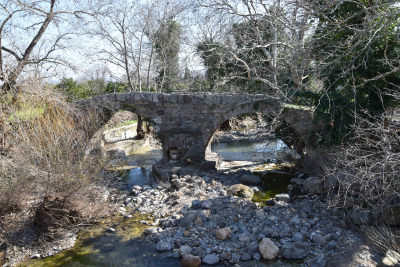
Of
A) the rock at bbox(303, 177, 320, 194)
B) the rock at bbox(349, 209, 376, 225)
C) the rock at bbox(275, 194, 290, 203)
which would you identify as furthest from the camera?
the rock at bbox(303, 177, 320, 194)

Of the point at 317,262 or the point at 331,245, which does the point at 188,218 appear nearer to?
the point at 317,262

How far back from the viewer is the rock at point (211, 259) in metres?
5.48

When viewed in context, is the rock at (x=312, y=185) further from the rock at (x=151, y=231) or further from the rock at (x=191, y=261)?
the rock at (x=151, y=231)

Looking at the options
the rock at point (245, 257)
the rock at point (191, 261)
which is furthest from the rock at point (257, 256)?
the rock at point (191, 261)

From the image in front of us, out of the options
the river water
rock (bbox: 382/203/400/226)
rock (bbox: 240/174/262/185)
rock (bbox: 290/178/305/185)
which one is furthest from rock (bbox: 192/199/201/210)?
rock (bbox: 382/203/400/226)

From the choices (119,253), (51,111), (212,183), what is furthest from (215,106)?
(119,253)

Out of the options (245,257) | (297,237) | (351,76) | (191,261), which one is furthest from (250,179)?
(191,261)

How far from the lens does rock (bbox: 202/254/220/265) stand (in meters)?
5.48

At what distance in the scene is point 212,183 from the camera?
9.21 m

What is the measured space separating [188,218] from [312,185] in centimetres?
343

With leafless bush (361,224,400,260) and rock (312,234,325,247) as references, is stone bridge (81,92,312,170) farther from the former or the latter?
leafless bush (361,224,400,260)

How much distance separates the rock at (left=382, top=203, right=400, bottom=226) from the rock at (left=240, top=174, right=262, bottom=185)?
4166mm

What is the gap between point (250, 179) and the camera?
958 cm

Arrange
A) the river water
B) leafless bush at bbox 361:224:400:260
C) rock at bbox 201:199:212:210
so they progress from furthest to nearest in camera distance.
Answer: rock at bbox 201:199:212:210 < the river water < leafless bush at bbox 361:224:400:260
